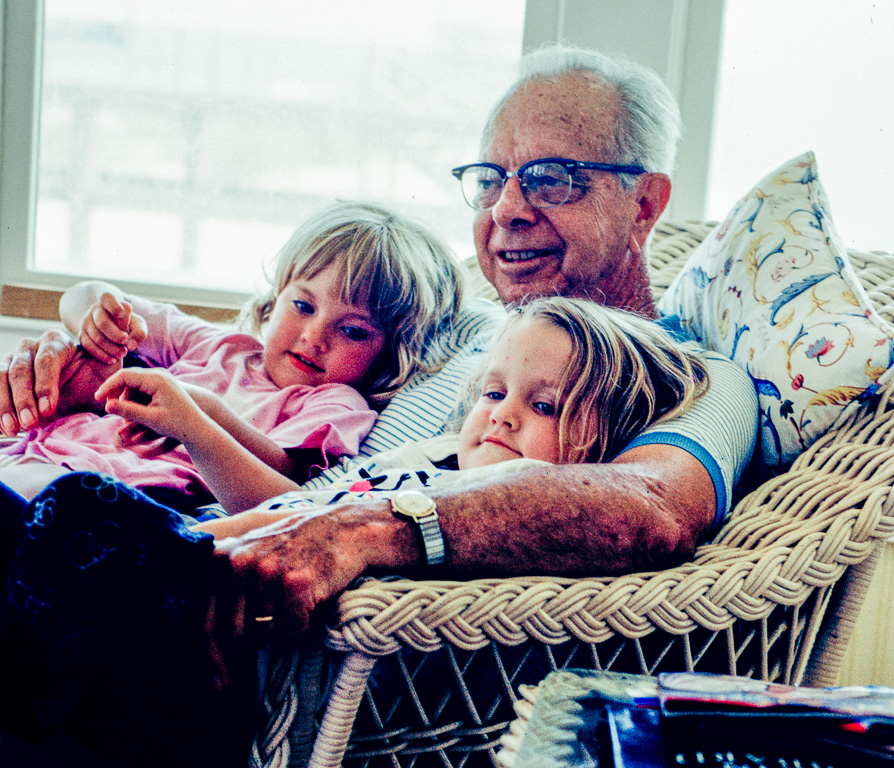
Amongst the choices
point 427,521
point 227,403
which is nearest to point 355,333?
point 227,403

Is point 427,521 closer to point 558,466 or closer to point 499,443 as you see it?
point 558,466

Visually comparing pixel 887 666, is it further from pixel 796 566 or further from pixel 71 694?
pixel 71 694

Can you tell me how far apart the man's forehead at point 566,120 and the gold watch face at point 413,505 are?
819 mm

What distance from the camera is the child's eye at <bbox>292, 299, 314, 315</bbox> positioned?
1.45 metres

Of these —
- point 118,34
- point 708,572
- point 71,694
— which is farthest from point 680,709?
point 118,34

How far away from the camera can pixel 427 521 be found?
796mm

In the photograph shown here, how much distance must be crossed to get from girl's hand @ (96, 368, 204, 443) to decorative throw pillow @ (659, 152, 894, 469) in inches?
31.7

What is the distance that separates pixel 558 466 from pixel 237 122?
1.91 m

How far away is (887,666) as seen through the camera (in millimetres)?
1725

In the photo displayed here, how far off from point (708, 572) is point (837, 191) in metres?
1.50

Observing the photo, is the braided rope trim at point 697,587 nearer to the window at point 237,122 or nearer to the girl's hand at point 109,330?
the girl's hand at point 109,330

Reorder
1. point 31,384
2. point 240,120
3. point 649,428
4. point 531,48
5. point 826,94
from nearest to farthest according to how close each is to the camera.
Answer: point 649,428 < point 31,384 < point 826,94 < point 531,48 < point 240,120

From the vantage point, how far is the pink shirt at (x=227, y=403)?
124 centimetres

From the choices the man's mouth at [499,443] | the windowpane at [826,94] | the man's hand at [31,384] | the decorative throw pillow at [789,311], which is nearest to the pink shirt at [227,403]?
the man's hand at [31,384]
